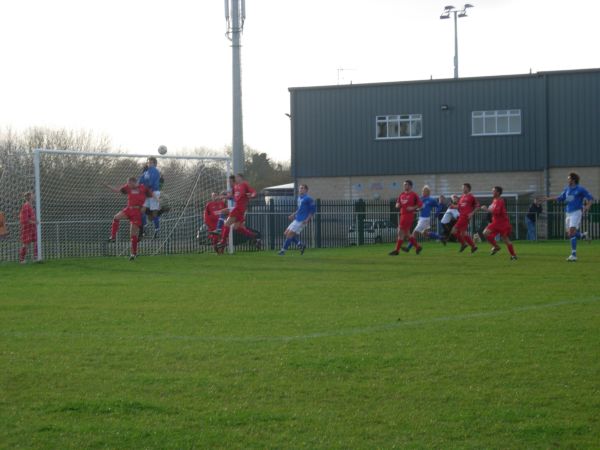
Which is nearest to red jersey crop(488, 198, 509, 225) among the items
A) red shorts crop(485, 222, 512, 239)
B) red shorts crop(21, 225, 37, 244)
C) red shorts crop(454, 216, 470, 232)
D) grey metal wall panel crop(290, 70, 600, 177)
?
red shorts crop(485, 222, 512, 239)

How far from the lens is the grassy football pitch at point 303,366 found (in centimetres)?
596

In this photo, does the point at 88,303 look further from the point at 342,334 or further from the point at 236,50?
the point at 236,50

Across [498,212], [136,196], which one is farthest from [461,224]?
[136,196]

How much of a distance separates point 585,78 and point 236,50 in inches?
853

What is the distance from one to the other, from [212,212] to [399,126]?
71.8ft

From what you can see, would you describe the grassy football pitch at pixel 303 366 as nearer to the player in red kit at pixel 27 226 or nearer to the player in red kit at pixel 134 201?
the player in red kit at pixel 134 201

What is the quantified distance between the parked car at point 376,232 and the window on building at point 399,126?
10916 mm

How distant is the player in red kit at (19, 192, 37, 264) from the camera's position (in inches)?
898

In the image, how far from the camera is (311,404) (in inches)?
261

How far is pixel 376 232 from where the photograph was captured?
3703 cm

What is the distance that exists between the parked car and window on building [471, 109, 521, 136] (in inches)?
443

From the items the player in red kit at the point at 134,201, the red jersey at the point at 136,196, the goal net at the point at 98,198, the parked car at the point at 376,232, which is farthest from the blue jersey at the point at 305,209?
the parked car at the point at 376,232

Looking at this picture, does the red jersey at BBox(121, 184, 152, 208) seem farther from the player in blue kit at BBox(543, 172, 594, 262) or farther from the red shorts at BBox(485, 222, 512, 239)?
the player in blue kit at BBox(543, 172, 594, 262)

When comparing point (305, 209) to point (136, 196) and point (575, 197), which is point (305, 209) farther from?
point (575, 197)
